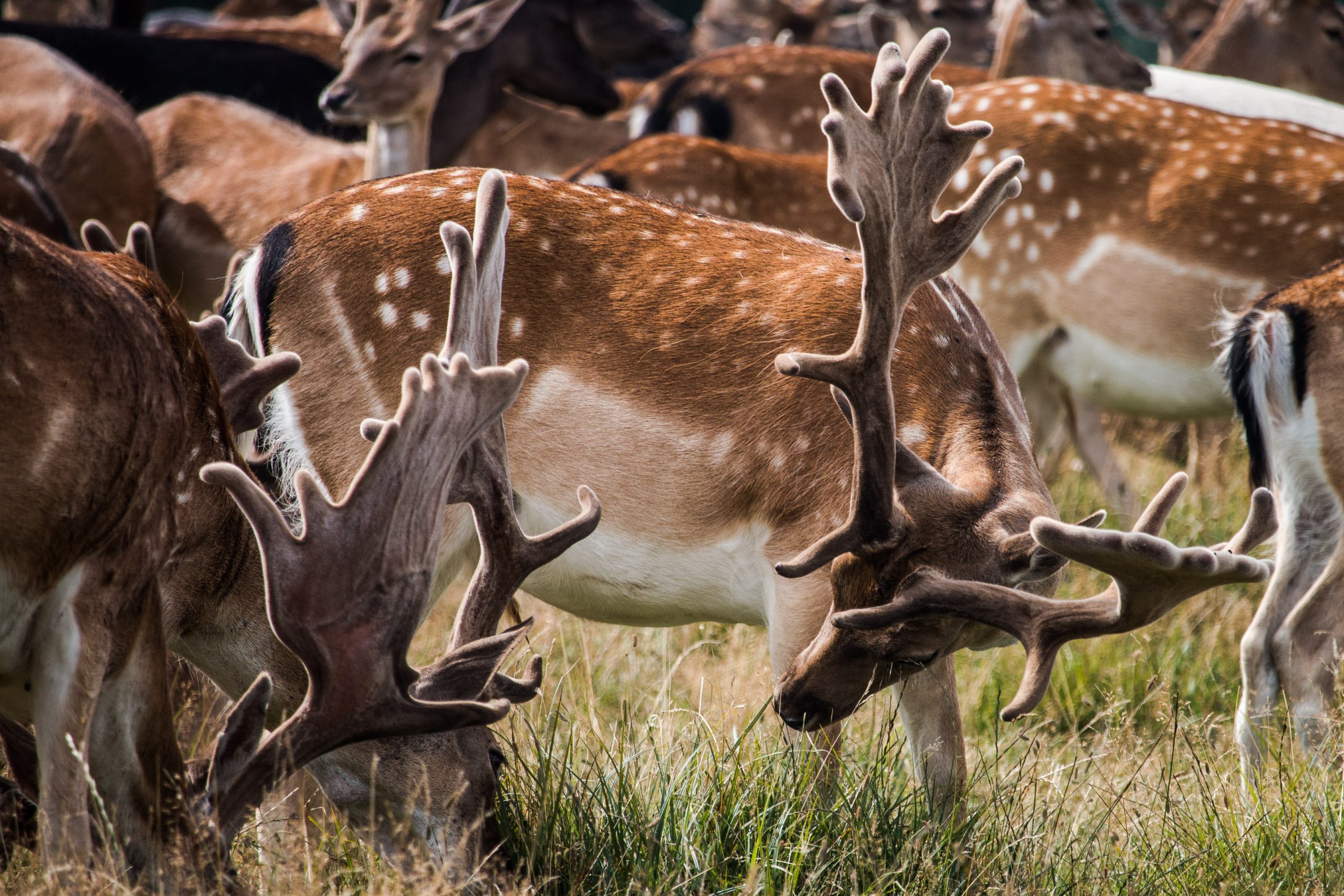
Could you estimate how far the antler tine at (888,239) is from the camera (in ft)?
8.63

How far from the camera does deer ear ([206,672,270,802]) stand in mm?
2145

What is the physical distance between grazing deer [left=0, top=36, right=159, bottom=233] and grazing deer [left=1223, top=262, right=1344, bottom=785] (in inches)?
163

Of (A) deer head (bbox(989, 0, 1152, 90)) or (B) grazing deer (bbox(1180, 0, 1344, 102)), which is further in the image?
(B) grazing deer (bbox(1180, 0, 1344, 102))

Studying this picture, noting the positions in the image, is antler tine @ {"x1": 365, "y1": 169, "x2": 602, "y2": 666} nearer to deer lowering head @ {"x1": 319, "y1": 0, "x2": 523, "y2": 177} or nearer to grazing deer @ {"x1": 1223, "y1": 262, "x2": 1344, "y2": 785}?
grazing deer @ {"x1": 1223, "y1": 262, "x2": 1344, "y2": 785}

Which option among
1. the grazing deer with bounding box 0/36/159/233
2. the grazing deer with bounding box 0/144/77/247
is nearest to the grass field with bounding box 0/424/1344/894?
the grazing deer with bounding box 0/144/77/247

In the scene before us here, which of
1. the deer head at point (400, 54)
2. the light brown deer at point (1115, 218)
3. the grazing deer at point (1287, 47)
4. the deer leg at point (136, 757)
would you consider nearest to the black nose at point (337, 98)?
the deer head at point (400, 54)

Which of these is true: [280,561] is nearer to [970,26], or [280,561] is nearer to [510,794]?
[510,794]

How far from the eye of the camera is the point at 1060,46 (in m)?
7.76

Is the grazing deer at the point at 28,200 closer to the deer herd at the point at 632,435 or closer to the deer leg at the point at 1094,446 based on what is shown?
the deer herd at the point at 632,435

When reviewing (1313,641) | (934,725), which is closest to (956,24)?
(1313,641)

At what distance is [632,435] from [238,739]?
1195mm

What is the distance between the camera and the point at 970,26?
10016 mm

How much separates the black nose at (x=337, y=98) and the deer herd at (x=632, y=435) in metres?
0.93

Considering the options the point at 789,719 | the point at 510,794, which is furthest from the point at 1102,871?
the point at 510,794
